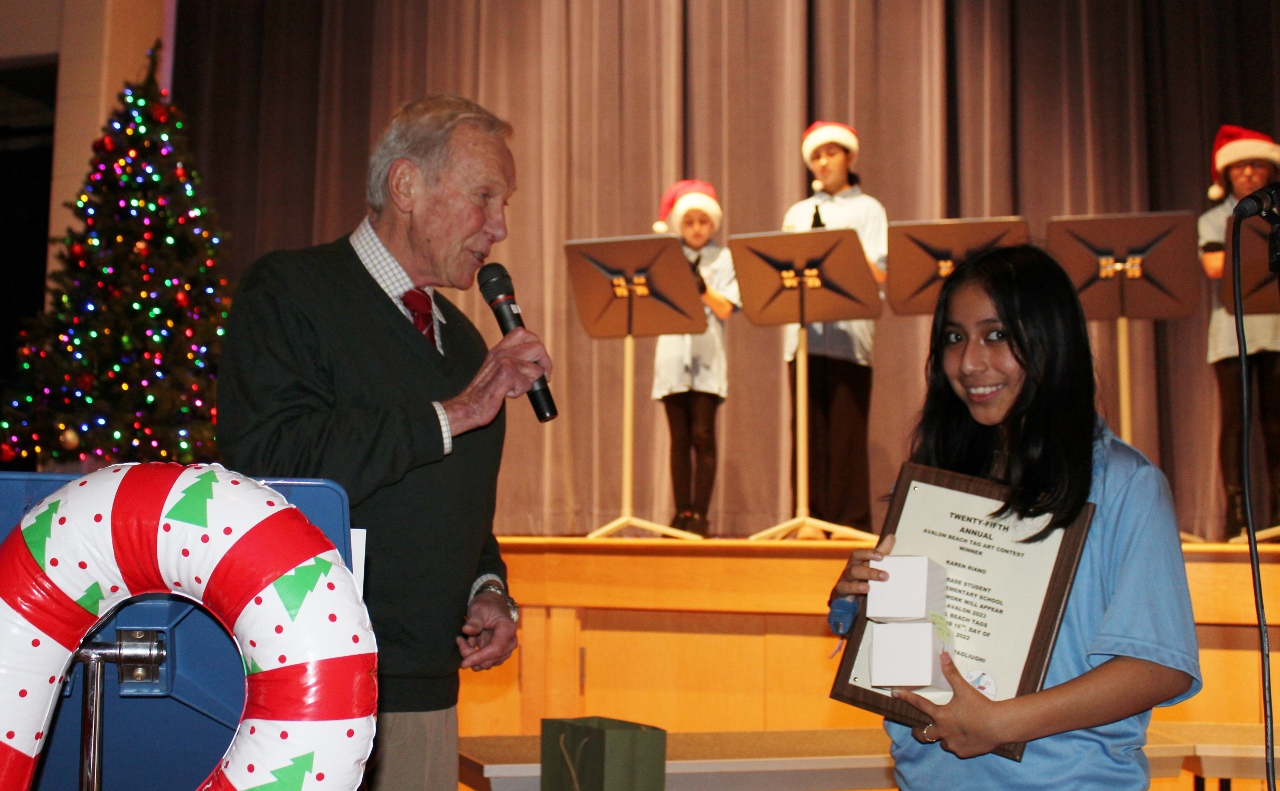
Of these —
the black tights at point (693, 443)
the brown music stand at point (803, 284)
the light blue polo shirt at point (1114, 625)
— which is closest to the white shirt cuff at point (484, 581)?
the light blue polo shirt at point (1114, 625)

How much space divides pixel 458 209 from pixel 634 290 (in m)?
2.64

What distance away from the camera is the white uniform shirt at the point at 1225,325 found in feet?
14.0

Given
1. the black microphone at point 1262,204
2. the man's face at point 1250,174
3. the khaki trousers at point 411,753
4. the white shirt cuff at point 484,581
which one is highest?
the man's face at point 1250,174

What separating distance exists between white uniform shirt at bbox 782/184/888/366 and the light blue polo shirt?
335 centimetres

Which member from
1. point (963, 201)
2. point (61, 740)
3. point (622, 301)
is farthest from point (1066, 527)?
point (963, 201)

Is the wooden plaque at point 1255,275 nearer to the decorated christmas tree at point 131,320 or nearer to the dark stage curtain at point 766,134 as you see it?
the dark stage curtain at point 766,134

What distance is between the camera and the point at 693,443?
16.8ft

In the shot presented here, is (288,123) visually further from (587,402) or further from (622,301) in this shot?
(622,301)

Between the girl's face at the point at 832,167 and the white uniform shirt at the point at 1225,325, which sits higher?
the girl's face at the point at 832,167

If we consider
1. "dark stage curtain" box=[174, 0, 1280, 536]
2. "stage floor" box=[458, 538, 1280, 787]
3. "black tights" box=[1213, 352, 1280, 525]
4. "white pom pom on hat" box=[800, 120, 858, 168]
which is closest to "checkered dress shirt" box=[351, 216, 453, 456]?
"stage floor" box=[458, 538, 1280, 787]

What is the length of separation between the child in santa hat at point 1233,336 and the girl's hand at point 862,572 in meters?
3.42


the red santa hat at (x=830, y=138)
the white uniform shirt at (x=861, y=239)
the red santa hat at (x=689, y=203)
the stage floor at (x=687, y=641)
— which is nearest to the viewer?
the stage floor at (x=687, y=641)

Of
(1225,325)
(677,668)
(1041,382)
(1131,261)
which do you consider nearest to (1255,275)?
(1131,261)

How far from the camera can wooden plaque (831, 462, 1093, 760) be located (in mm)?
1225
